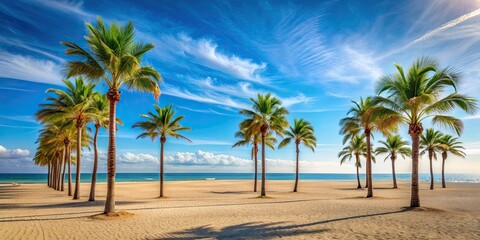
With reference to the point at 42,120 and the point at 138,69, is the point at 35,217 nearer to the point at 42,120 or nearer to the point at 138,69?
the point at 138,69

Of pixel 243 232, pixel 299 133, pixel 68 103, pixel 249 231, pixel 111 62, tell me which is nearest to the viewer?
pixel 243 232

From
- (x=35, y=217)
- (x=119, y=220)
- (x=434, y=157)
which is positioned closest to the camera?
(x=119, y=220)

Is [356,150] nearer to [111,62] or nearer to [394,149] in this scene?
[394,149]

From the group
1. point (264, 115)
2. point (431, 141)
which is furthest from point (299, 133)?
point (431, 141)

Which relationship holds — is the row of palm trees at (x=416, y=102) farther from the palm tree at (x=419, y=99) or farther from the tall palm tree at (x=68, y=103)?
the tall palm tree at (x=68, y=103)

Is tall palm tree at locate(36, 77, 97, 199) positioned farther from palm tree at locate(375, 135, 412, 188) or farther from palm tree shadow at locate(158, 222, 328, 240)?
palm tree at locate(375, 135, 412, 188)

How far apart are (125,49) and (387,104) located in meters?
16.0

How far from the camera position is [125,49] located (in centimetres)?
1670

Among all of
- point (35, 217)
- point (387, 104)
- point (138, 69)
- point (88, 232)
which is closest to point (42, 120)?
point (35, 217)

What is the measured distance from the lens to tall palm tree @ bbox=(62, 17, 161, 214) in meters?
15.9

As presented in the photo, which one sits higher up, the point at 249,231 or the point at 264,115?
the point at 264,115

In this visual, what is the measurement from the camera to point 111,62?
1577 cm

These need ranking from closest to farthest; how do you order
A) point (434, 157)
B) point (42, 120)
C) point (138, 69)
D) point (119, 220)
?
point (119, 220) → point (138, 69) → point (42, 120) → point (434, 157)

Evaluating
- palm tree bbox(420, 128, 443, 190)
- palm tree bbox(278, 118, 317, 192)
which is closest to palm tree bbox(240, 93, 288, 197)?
palm tree bbox(278, 118, 317, 192)
